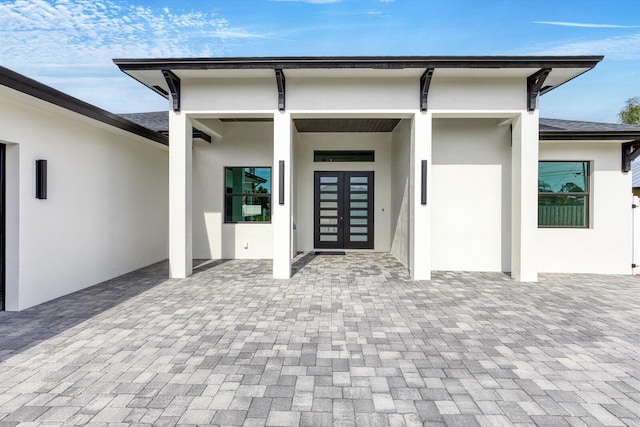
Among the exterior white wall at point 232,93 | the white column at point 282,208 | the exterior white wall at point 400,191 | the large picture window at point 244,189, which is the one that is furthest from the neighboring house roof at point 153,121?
the exterior white wall at point 400,191

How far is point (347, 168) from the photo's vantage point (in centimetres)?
912

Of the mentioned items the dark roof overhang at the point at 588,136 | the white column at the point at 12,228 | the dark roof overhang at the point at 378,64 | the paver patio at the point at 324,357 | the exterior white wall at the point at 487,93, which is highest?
the dark roof overhang at the point at 378,64

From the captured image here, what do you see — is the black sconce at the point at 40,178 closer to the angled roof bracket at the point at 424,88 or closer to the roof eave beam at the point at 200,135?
the roof eave beam at the point at 200,135

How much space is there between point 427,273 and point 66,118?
6433mm

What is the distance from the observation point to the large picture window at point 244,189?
27.2ft

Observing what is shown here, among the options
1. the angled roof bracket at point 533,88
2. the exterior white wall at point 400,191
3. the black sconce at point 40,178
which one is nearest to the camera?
the black sconce at point 40,178

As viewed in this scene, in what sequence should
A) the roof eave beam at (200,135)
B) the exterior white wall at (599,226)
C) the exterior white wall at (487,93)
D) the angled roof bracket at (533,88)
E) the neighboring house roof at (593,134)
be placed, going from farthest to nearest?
the roof eave beam at (200,135) → the exterior white wall at (599,226) → the neighboring house roof at (593,134) → the exterior white wall at (487,93) → the angled roof bracket at (533,88)

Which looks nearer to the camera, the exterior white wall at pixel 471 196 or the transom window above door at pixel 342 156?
the exterior white wall at pixel 471 196

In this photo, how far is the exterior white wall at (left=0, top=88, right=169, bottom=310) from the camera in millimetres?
4199

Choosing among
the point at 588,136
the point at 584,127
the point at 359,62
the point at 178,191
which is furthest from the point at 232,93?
the point at 584,127

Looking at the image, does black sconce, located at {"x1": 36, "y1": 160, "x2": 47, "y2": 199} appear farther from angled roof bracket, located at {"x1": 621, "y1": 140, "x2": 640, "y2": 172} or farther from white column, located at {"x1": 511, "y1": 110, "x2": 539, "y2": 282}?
angled roof bracket, located at {"x1": 621, "y1": 140, "x2": 640, "y2": 172}

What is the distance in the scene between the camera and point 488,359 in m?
2.90

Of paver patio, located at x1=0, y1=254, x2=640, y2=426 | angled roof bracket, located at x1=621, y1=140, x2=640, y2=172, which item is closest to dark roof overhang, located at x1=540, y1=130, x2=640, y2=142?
angled roof bracket, located at x1=621, y1=140, x2=640, y2=172

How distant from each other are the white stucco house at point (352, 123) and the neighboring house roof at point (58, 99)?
2cm
